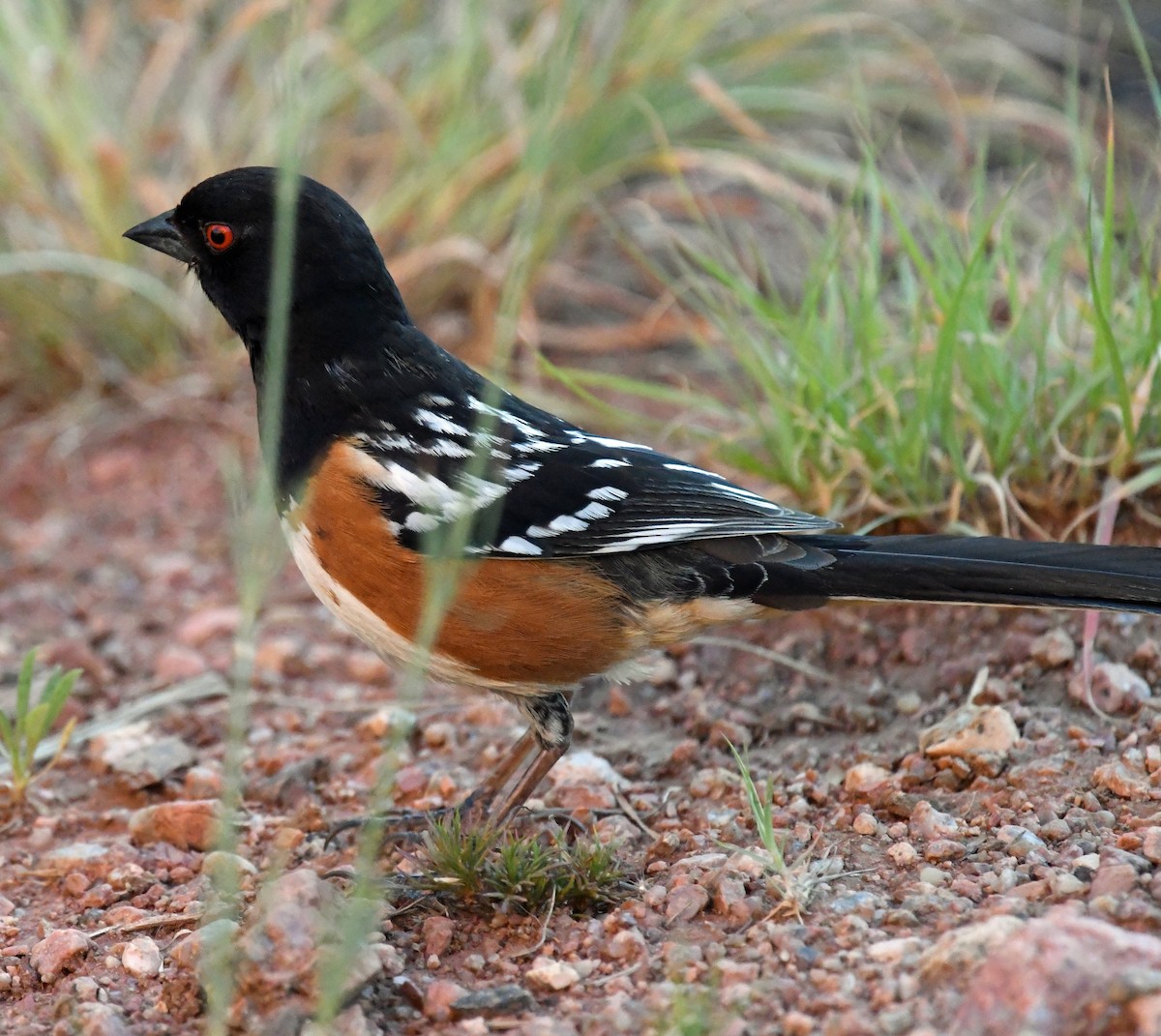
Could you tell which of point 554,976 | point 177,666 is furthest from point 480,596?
point 177,666

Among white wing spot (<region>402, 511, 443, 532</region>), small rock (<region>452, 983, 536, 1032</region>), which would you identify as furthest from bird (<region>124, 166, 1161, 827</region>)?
small rock (<region>452, 983, 536, 1032</region>)

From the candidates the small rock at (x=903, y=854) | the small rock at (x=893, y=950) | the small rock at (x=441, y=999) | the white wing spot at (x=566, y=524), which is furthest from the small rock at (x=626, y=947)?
the white wing spot at (x=566, y=524)

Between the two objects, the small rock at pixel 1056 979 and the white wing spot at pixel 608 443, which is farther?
the white wing spot at pixel 608 443

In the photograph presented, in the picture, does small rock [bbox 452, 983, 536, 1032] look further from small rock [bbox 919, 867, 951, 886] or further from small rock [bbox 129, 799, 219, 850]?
small rock [bbox 129, 799, 219, 850]

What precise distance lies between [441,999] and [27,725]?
1.28m

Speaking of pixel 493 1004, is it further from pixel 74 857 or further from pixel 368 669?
pixel 368 669

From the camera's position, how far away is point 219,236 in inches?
123

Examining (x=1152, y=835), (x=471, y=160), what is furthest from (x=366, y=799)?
(x=471, y=160)

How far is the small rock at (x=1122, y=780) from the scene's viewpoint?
2.64m

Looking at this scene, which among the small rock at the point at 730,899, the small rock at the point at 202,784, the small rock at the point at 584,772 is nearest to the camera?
the small rock at the point at 730,899

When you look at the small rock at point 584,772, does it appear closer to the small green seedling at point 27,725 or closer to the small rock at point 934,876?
the small rock at point 934,876

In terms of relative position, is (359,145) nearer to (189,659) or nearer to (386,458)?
(189,659)

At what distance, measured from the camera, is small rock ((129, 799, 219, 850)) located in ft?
9.89

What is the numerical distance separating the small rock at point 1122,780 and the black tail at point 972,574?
1.11 ft
